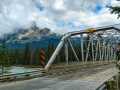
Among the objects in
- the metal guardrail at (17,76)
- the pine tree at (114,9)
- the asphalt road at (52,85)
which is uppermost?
the pine tree at (114,9)

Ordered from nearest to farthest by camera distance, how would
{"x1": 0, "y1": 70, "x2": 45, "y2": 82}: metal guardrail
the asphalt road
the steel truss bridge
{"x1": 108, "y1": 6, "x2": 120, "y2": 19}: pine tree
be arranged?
{"x1": 108, "y1": 6, "x2": 120, "y2": 19}: pine tree < the asphalt road < {"x1": 0, "y1": 70, "x2": 45, "y2": 82}: metal guardrail < the steel truss bridge

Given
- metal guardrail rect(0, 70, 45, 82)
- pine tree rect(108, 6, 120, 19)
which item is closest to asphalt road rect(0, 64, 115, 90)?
metal guardrail rect(0, 70, 45, 82)

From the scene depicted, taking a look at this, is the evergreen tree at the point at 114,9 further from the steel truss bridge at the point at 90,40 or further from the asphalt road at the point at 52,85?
the steel truss bridge at the point at 90,40

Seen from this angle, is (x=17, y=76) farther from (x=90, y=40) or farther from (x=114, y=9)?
(x=90, y=40)

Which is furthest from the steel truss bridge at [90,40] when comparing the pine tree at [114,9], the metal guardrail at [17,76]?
the pine tree at [114,9]

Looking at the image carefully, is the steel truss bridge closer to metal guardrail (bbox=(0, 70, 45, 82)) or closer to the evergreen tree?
metal guardrail (bbox=(0, 70, 45, 82))

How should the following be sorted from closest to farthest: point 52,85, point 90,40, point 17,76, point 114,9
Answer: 1. point 114,9
2. point 52,85
3. point 17,76
4. point 90,40

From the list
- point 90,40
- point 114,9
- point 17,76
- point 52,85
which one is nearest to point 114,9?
point 114,9

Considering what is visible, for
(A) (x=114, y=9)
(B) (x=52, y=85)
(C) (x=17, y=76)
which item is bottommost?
(B) (x=52, y=85)

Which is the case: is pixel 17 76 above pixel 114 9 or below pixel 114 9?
below

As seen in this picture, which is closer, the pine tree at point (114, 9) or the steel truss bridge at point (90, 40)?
the pine tree at point (114, 9)

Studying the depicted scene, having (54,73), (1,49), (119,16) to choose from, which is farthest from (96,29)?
(1,49)

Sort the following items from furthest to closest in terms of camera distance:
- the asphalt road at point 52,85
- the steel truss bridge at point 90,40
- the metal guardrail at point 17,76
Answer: the steel truss bridge at point 90,40 < the metal guardrail at point 17,76 < the asphalt road at point 52,85

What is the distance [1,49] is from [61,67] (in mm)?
31210
